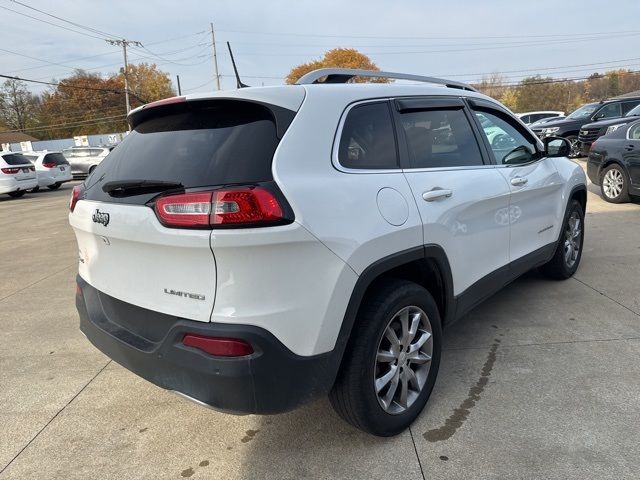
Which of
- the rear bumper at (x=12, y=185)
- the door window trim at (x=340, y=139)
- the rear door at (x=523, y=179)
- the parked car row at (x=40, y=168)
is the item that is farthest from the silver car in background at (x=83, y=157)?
the door window trim at (x=340, y=139)

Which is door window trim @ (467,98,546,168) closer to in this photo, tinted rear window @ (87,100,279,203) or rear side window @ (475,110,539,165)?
rear side window @ (475,110,539,165)

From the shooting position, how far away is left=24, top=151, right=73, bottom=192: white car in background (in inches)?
720

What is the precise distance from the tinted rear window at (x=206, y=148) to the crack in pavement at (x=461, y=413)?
1.62m

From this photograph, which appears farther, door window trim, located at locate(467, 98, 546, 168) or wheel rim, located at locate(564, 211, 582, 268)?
wheel rim, located at locate(564, 211, 582, 268)

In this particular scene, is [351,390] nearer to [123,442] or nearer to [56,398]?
[123,442]

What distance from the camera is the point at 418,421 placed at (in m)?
2.63

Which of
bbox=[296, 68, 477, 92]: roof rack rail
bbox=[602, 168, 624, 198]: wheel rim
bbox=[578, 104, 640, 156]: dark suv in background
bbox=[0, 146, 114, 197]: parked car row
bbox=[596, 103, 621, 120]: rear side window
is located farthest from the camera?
bbox=[596, 103, 621, 120]: rear side window

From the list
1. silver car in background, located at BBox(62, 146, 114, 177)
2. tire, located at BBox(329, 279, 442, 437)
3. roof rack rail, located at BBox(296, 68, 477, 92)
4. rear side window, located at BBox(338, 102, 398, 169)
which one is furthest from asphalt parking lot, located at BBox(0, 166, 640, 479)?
silver car in background, located at BBox(62, 146, 114, 177)

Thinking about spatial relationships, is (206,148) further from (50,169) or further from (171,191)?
(50,169)

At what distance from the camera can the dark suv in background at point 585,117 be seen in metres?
15.7

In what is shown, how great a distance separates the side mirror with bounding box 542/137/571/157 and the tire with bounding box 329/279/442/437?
240cm

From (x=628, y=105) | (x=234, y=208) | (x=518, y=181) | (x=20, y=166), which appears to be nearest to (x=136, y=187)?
(x=234, y=208)

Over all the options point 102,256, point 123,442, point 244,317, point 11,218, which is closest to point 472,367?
point 244,317

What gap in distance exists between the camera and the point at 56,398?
307 centimetres
